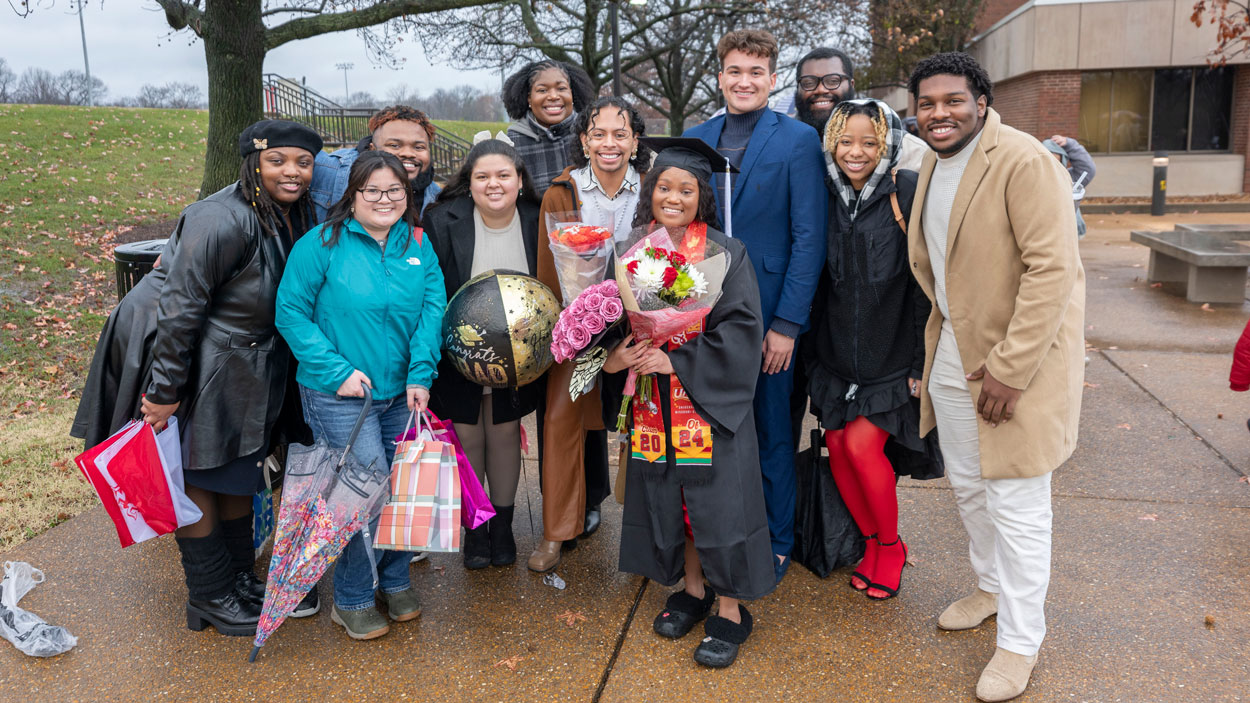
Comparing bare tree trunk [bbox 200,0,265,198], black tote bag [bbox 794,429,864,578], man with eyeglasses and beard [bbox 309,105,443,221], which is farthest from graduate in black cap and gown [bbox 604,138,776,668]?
bare tree trunk [bbox 200,0,265,198]

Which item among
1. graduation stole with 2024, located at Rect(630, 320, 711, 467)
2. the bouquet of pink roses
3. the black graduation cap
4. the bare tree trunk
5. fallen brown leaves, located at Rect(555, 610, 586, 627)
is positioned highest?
the bare tree trunk

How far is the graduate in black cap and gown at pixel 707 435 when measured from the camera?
3180 millimetres

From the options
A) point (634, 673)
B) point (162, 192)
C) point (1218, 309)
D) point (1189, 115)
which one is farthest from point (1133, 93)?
point (634, 673)

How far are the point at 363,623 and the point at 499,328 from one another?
131cm

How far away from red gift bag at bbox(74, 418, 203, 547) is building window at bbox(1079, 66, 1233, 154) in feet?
76.9

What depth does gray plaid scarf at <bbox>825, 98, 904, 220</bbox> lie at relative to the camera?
3396 millimetres

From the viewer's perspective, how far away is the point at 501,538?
13.3ft

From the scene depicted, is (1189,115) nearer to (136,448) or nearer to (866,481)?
(866,481)

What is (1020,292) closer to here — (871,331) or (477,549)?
(871,331)

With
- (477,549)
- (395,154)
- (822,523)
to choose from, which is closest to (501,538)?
(477,549)

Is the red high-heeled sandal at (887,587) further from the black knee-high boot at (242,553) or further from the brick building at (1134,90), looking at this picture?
the brick building at (1134,90)

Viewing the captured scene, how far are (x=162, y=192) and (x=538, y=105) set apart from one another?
1277cm

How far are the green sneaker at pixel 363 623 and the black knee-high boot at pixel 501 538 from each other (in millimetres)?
677

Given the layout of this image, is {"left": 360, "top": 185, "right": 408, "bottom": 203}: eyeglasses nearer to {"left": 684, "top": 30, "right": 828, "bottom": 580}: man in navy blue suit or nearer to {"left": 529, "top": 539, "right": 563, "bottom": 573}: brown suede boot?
{"left": 684, "top": 30, "right": 828, "bottom": 580}: man in navy blue suit
